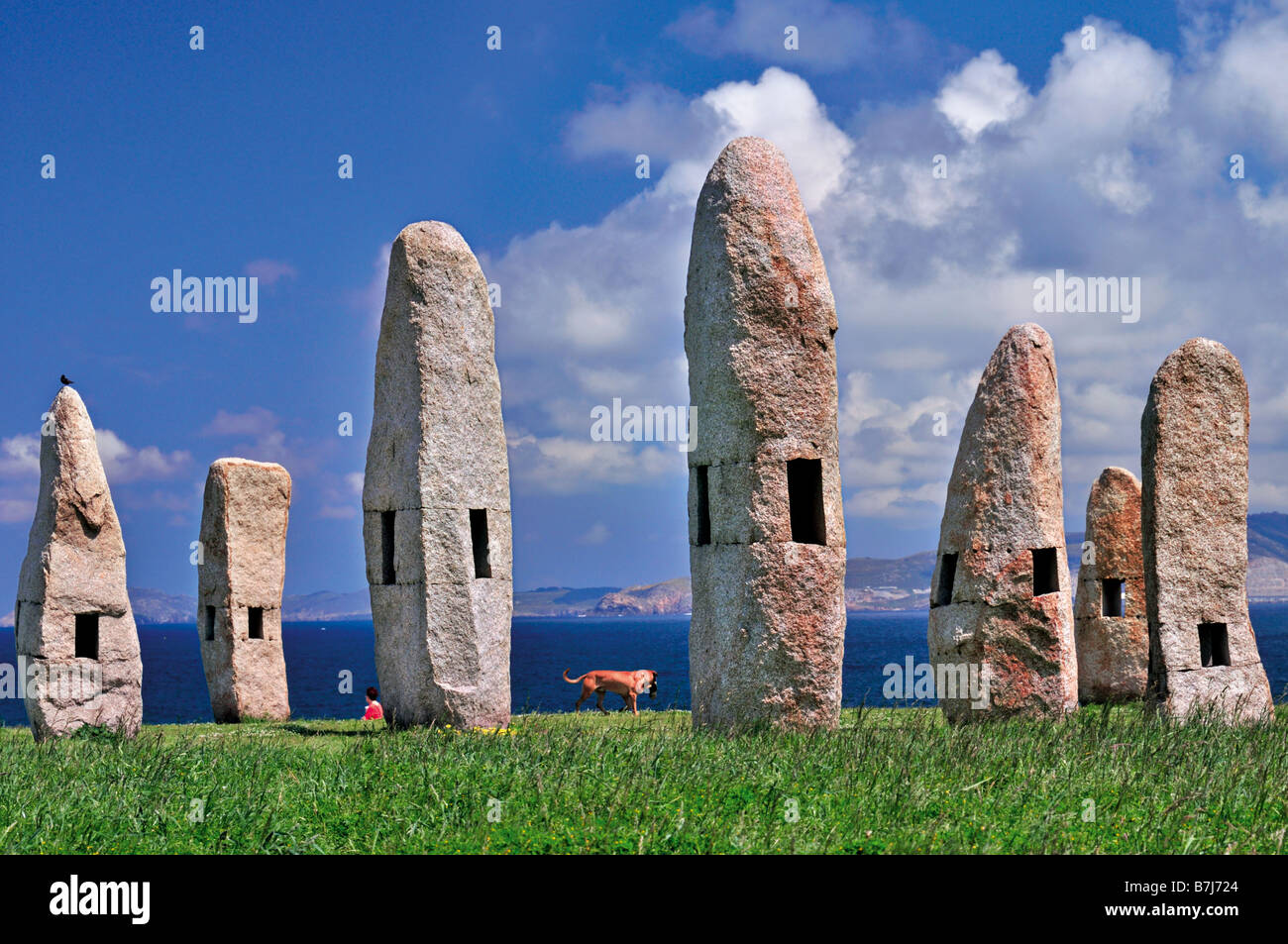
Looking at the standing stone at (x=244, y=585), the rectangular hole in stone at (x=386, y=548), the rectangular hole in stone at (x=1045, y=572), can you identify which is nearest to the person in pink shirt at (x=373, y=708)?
the rectangular hole in stone at (x=386, y=548)

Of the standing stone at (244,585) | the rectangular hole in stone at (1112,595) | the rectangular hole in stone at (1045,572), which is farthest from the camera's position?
the rectangular hole in stone at (1112,595)

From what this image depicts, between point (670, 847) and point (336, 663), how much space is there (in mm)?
88361

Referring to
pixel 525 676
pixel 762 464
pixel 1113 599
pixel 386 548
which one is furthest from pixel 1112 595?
pixel 525 676

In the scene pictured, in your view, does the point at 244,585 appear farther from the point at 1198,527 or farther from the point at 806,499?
the point at 1198,527

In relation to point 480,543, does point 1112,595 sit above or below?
below

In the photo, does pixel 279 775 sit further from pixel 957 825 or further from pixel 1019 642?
pixel 1019 642

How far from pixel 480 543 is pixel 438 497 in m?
0.86

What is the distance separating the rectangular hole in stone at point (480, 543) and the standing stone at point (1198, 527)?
8007mm

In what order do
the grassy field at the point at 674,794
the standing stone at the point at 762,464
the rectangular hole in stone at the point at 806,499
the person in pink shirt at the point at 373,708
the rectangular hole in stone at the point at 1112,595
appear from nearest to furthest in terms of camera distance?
1. the grassy field at the point at 674,794
2. the standing stone at the point at 762,464
3. the rectangular hole in stone at the point at 806,499
4. the person in pink shirt at the point at 373,708
5. the rectangular hole in stone at the point at 1112,595

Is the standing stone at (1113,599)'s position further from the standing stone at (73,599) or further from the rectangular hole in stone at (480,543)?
the standing stone at (73,599)

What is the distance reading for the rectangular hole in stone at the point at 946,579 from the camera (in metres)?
15.1

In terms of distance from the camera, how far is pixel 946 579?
1512 centimetres

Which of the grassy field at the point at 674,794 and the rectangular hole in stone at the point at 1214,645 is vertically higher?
the rectangular hole in stone at the point at 1214,645
